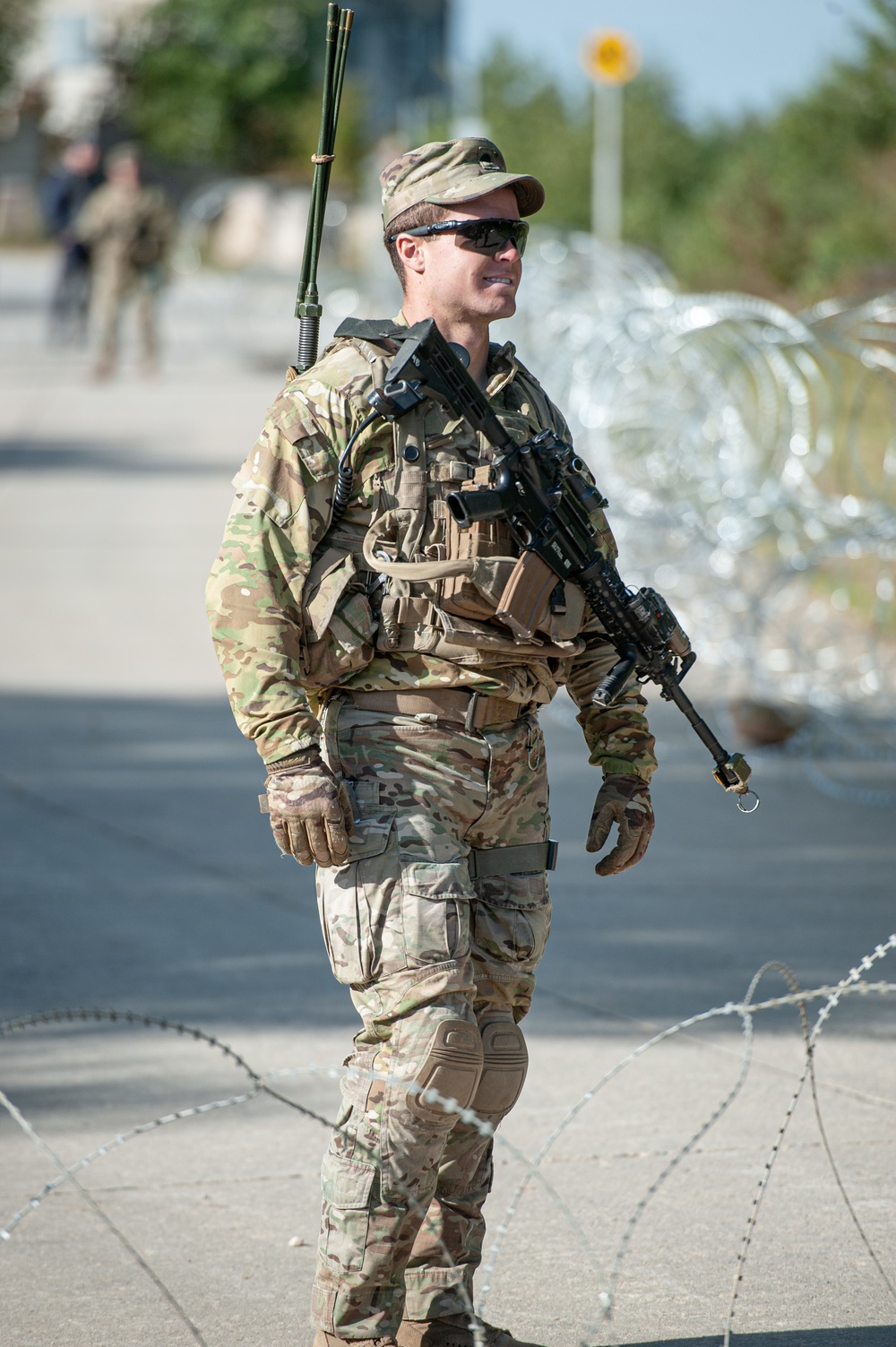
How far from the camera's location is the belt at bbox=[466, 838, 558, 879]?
3332mm

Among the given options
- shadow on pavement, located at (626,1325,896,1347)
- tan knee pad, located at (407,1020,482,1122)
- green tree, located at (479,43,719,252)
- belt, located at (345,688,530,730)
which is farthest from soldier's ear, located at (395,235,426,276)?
green tree, located at (479,43,719,252)

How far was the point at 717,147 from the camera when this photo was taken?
4141 cm

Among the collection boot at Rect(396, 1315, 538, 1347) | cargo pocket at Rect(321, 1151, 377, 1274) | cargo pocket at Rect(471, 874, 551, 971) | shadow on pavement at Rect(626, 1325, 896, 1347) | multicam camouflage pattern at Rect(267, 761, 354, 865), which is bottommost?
shadow on pavement at Rect(626, 1325, 896, 1347)

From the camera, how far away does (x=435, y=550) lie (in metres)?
3.28

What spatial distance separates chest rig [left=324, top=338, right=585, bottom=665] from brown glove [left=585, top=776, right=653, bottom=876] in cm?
39

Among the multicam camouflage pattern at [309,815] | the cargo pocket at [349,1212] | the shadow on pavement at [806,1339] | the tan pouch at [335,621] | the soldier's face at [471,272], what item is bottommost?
the shadow on pavement at [806,1339]

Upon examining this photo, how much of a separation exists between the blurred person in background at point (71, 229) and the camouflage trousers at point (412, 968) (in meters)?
18.8

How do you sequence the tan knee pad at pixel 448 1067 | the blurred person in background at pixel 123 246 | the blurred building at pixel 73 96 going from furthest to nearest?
the blurred building at pixel 73 96
the blurred person in background at pixel 123 246
the tan knee pad at pixel 448 1067

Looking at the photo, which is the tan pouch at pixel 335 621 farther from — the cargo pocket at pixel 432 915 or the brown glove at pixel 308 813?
the cargo pocket at pixel 432 915

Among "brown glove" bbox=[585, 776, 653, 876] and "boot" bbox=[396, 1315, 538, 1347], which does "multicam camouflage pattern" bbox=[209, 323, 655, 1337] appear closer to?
"boot" bbox=[396, 1315, 538, 1347]

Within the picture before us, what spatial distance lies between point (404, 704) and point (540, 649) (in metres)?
0.28

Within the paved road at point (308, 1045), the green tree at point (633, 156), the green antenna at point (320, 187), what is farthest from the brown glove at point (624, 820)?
the green tree at point (633, 156)

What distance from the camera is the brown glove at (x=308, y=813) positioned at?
10.2 ft

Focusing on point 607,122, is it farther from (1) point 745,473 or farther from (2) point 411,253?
(2) point 411,253
